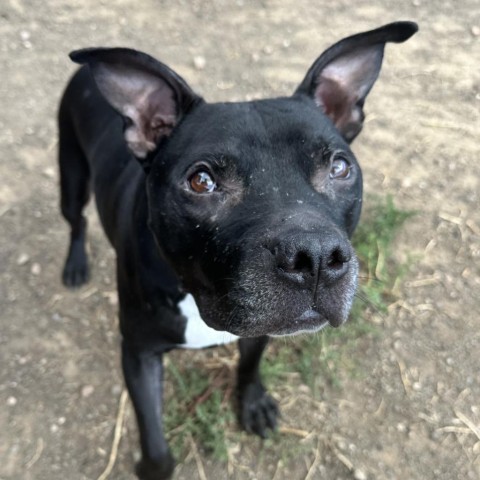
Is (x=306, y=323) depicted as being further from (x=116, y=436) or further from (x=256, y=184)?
(x=116, y=436)

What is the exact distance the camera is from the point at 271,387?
398cm

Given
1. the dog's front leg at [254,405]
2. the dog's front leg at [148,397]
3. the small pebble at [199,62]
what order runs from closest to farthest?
the dog's front leg at [148,397] < the dog's front leg at [254,405] < the small pebble at [199,62]

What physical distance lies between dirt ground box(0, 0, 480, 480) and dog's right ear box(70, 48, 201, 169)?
1.78m

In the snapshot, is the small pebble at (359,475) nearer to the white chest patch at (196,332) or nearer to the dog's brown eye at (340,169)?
the white chest patch at (196,332)

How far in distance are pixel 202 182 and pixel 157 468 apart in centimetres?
167

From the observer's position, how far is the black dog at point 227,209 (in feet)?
7.18

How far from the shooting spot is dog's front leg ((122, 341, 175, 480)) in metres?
3.21

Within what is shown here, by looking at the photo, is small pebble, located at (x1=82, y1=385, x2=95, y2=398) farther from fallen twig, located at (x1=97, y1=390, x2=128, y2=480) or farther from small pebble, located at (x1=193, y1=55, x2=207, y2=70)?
small pebble, located at (x1=193, y1=55, x2=207, y2=70)

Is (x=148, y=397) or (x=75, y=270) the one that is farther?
(x=75, y=270)

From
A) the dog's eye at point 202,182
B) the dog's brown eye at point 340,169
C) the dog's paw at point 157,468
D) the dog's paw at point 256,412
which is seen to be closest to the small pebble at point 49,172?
the dog's paw at point 256,412

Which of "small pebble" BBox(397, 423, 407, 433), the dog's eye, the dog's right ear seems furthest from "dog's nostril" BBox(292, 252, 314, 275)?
"small pebble" BBox(397, 423, 407, 433)

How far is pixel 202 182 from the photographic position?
2.48 meters

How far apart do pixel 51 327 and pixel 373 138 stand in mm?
2945

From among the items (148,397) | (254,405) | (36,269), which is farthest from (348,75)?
(36,269)
